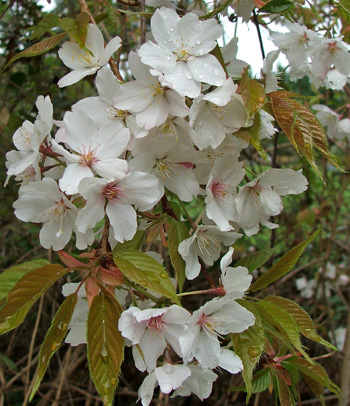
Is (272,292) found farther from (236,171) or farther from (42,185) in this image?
(42,185)

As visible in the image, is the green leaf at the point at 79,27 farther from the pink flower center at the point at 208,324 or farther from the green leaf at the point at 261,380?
the green leaf at the point at 261,380

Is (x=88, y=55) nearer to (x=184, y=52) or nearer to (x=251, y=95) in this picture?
(x=184, y=52)

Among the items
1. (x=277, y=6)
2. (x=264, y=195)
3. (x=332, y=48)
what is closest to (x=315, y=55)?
(x=332, y=48)

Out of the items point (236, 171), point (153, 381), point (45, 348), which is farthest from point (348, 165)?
point (45, 348)

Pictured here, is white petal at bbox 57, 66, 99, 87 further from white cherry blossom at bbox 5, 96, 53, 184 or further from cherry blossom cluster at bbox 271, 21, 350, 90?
cherry blossom cluster at bbox 271, 21, 350, 90

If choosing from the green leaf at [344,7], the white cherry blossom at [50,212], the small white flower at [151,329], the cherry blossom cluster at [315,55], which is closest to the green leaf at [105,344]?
the small white flower at [151,329]
